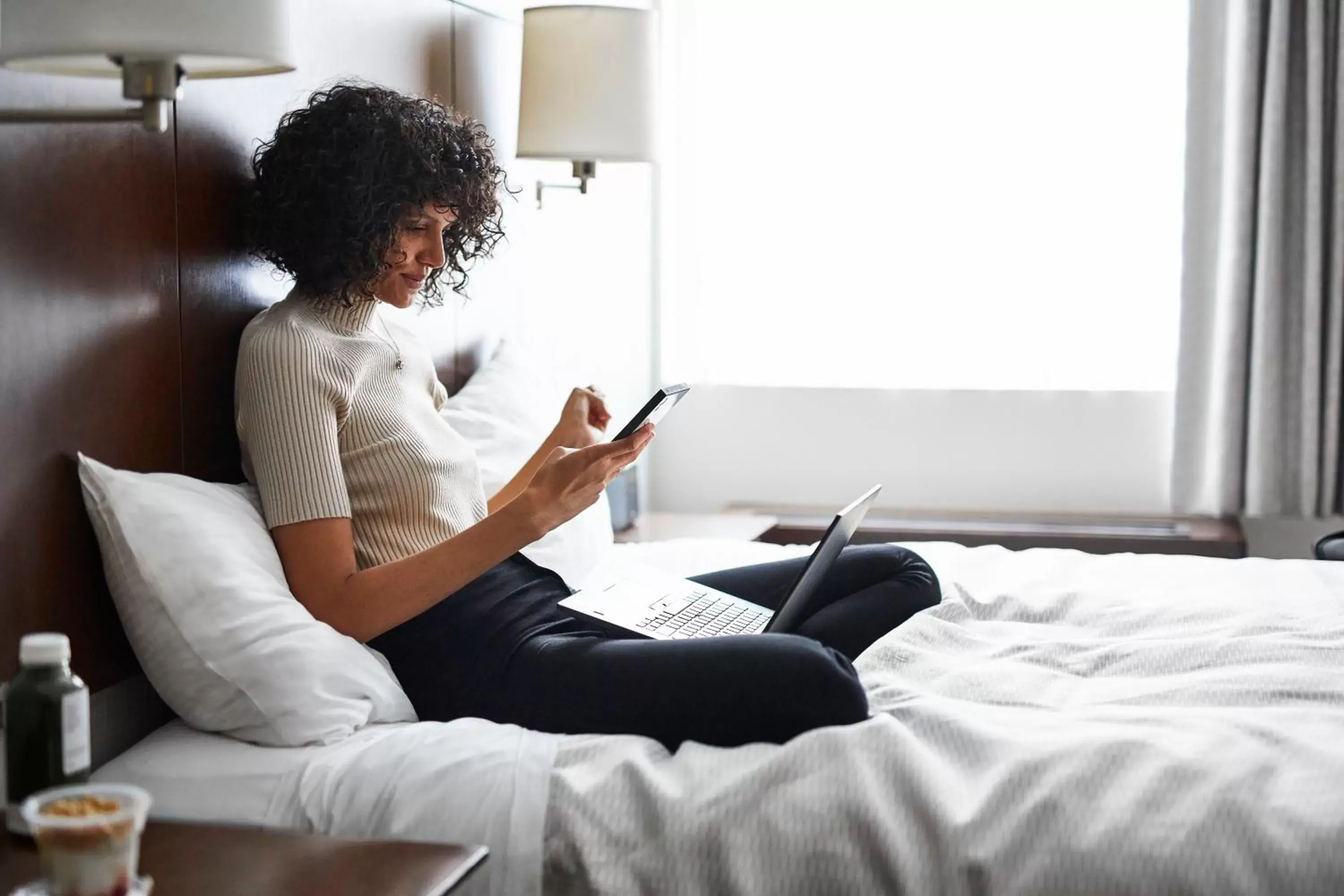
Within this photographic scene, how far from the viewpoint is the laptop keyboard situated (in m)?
1.80

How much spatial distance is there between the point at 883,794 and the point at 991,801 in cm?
10

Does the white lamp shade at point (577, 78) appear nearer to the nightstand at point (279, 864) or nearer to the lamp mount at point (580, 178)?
the lamp mount at point (580, 178)

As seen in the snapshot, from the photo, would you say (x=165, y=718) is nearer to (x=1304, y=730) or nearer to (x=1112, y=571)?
(x=1304, y=730)

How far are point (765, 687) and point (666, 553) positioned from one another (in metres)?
1.13

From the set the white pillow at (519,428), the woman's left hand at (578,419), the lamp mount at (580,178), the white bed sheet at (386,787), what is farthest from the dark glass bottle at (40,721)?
the lamp mount at (580,178)

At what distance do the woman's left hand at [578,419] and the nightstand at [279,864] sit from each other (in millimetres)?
1113

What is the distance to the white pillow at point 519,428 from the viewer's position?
2.13m

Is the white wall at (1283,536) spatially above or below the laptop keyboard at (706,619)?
below

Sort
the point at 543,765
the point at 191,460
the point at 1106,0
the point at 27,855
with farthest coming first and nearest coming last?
the point at 1106,0 < the point at 191,460 < the point at 543,765 < the point at 27,855

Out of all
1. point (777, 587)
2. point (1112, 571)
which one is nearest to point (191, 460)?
point (777, 587)

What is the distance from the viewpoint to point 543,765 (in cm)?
138

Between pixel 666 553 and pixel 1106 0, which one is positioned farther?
pixel 1106 0

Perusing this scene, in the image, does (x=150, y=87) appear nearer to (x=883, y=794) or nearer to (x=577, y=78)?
(x=883, y=794)

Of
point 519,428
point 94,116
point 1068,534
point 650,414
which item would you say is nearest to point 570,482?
point 650,414
